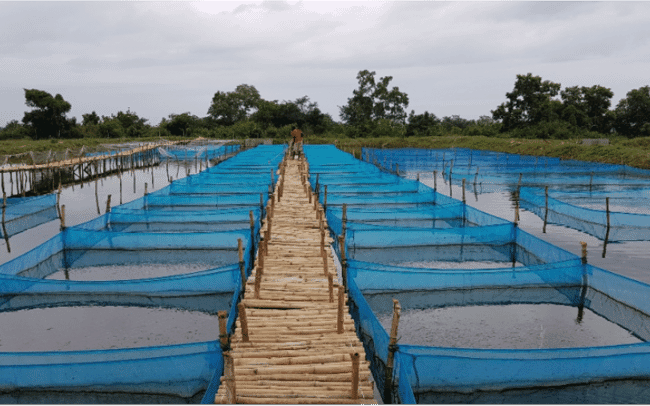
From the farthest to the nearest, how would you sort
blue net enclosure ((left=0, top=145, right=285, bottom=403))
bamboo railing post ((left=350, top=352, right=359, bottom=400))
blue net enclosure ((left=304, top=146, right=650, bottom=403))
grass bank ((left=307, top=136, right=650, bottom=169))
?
grass bank ((left=307, top=136, right=650, bottom=169))
blue net enclosure ((left=304, top=146, right=650, bottom=403))
blue net enclosure ((left=0, top=145, right=285, bottom=403))
bamboo railing post ((left=350, top=352, right=359, bottom=400))

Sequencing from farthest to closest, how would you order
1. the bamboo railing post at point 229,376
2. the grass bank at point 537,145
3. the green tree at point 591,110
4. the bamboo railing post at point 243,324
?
1. the green tree at point 591,110
2. the grass bank at point 537,145
3. the bamboo railing post at point 243,324
4. the bamboo railing post at point 229,376

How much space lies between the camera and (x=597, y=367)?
4.55 m

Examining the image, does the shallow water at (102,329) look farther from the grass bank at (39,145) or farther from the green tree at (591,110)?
the green tree at (591,110)

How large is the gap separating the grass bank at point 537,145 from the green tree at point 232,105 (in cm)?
1291

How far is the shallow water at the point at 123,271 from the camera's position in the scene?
9855mm

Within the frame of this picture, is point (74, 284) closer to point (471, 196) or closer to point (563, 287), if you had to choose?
point (563, 287)

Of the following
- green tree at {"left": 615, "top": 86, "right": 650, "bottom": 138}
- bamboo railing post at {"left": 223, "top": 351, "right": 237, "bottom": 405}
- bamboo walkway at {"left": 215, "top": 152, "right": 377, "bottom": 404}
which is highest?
green tree at {"left": 615, "top": 86, "right": 650, "bottom": 138}

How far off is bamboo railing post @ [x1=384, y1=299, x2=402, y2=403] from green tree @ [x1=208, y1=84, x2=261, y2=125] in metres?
53.7

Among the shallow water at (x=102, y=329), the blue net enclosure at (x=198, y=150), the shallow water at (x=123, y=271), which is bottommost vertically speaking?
the shallow water at (x=102, y=329)

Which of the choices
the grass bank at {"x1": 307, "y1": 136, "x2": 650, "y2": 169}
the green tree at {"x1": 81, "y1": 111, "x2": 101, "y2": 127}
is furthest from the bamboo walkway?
the green tree at {"x1": 81, "y1": 111, "x2": 101, "y2": 127}

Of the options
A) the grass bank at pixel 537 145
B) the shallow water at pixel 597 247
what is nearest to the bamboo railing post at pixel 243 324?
the shallow water at pixel 597 247

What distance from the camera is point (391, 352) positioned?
15.9 ft

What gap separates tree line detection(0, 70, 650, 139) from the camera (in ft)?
129

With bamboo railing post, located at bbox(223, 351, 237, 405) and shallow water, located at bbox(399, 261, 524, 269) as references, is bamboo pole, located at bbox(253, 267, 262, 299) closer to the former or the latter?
bamboo railing post, located at bbox(223, 351, 237, 405)
